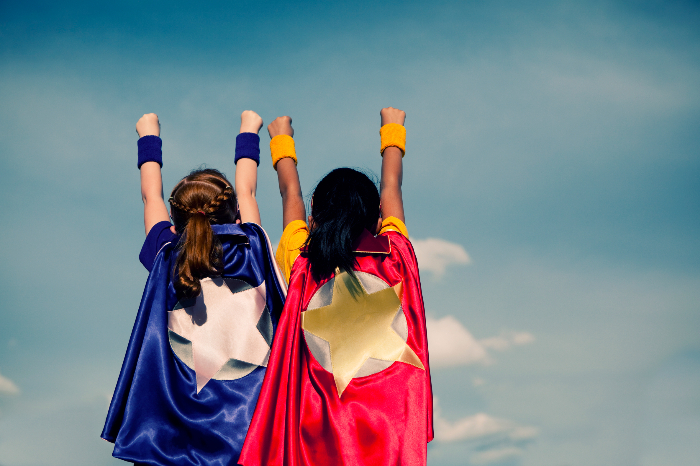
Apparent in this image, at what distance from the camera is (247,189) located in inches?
161

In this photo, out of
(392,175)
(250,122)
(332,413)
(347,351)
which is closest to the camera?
(332,413)

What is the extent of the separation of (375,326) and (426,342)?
0.86ft

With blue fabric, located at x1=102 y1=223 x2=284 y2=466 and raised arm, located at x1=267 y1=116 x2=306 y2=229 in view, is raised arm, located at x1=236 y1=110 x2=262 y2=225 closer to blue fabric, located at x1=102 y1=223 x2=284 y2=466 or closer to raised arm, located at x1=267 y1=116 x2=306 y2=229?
raised arm, located at x1=267 y1=116 x2=306 y2=229

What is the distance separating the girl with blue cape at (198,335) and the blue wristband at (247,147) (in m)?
0.49

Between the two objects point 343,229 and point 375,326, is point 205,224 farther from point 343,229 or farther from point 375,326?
point 375,326

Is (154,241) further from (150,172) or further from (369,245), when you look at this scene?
(369,245)

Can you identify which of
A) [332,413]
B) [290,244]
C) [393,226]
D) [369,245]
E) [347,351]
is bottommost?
[332,413]

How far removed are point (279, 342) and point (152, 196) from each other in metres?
1.38

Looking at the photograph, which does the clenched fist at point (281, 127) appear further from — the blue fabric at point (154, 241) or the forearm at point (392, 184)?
the blue fabric at point (154, 241)

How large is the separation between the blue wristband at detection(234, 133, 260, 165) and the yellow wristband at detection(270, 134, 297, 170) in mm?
103

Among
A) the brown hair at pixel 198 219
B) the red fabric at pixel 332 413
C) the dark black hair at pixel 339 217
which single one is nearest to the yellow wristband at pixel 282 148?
the brown hair at pixel 198 219

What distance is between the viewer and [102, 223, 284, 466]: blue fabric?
3115mm

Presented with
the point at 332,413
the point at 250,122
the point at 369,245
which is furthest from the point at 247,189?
the point at 332,413

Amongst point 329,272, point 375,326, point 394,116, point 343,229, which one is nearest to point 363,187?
point 343,229
